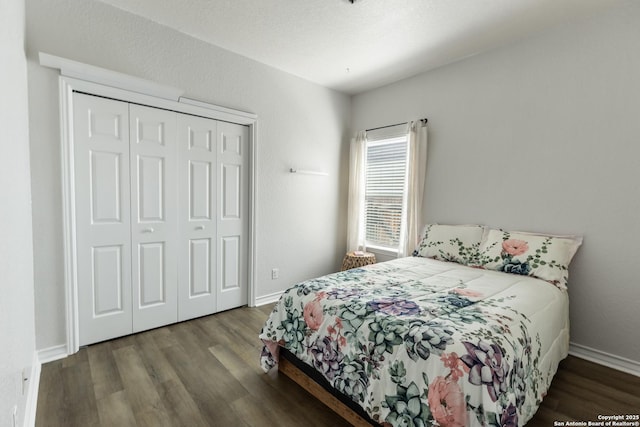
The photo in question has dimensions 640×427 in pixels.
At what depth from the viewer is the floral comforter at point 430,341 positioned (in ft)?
3.91

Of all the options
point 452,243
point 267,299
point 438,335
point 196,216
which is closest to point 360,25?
point 452,243

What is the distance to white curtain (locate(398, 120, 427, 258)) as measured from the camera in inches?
128

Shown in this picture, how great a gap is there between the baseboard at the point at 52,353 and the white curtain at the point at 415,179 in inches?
127

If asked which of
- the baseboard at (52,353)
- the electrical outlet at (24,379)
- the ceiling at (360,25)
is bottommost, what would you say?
the baseboard at (52,353)

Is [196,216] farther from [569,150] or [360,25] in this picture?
[569,150]

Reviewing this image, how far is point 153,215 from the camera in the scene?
8.52 feet

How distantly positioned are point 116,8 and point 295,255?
2.87 metres

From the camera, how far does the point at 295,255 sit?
3.65 metres

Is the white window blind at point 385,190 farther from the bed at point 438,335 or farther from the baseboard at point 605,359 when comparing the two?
the baseboard at point 605,359

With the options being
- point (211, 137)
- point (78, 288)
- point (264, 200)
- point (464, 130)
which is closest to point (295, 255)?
point (264, 200)

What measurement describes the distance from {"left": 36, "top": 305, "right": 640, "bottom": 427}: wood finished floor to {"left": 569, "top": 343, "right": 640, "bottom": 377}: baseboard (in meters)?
0.08

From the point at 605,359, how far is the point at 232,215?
347cm

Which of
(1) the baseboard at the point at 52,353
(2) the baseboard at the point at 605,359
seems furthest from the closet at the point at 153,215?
(2) the baseboard at the point at 605,359

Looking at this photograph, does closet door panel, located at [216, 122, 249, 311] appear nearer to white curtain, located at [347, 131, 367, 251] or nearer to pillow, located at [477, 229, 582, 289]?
white curtain, located at [347, 131, 367, 251]
